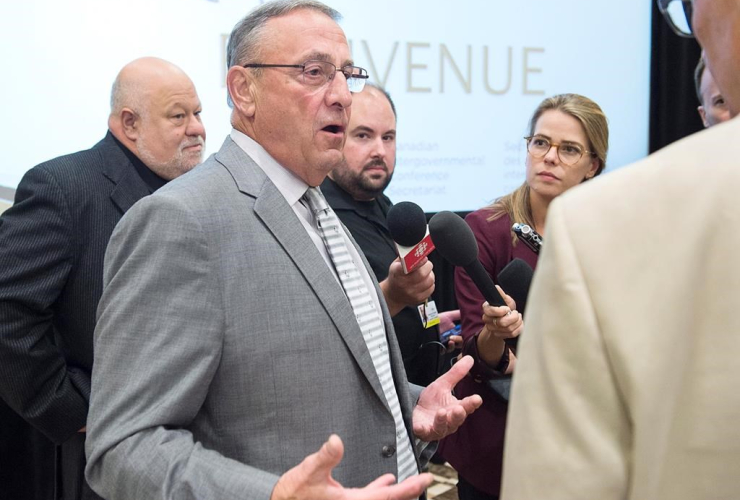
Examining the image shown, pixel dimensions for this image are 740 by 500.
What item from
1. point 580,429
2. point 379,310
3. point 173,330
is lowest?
point 379,310

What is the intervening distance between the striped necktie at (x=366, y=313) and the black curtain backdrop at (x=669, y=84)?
425 centimetres

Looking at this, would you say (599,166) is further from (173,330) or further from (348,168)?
(173,330)

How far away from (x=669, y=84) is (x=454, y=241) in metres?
4.12

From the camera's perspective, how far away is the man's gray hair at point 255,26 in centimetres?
145

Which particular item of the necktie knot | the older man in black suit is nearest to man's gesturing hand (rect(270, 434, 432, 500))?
the necktie knot

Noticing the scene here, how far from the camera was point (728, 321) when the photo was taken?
60 cm

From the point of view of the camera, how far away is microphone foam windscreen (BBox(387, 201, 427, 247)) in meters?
1.81

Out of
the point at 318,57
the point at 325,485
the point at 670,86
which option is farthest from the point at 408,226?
the point at 670,86

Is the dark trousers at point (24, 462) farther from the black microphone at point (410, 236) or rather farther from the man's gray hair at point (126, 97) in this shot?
the black microphone at point (410, 236)

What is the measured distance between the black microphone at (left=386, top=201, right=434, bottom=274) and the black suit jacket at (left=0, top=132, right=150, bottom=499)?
31.8 inches

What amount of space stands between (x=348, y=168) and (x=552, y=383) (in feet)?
6.74

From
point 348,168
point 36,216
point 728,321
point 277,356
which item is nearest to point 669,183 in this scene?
point 728,321

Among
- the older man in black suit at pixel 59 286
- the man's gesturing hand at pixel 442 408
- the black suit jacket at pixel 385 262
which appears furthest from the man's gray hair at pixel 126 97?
the man's gesturing hand at pixel 442 408

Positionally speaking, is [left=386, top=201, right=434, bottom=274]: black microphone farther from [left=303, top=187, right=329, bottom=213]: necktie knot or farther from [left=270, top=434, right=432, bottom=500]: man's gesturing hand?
[left=270, top=434, right=432, bottom=500]: man's gesturing hand
